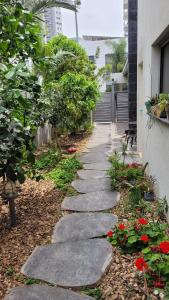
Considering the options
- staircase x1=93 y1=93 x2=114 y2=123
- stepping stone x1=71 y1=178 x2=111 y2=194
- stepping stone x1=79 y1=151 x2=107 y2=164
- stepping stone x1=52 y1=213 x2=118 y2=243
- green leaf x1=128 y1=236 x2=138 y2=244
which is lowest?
stepping stone x1=52 y1=213 x2=118 y2=243

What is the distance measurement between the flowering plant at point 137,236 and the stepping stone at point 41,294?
2.37 ft

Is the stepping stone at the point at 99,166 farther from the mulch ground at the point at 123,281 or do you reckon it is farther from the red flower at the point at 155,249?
the red flower at the point at 155,249

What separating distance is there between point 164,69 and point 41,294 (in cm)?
340

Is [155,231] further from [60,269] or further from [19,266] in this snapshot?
[19,266]

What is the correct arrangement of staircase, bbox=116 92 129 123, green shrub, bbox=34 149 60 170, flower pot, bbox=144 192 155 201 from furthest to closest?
1. staircase, bbox=116 92 129 123
2. green shrub, bbox=34 149 60 170
3. flower pot, bbox=144 192 155 201

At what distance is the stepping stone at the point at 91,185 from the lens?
4.49 metres

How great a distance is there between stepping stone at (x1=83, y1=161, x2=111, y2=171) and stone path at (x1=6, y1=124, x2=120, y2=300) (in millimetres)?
1238

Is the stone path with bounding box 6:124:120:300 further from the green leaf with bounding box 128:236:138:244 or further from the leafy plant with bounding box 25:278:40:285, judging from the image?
the green leaf with bounding box 128:236:138:244

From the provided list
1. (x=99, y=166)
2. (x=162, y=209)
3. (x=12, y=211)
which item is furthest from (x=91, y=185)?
(x=12, y=211)

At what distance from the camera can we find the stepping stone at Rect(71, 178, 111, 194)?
14.7 ft

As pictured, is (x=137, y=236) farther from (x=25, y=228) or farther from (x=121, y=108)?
(x=121, y=108)

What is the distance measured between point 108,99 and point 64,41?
6.91 metres

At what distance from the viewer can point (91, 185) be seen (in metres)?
4.70

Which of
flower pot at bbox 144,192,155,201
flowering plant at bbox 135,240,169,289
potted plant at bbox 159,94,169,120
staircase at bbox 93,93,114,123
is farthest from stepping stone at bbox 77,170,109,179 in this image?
staircase at bbox 93,93,114,123
